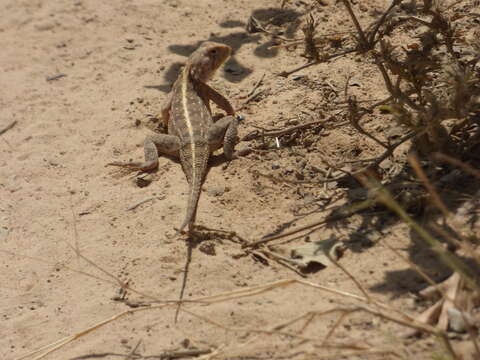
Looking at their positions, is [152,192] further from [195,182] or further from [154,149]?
[154,149]

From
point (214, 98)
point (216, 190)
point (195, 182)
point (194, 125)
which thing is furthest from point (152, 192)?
point (214, 98)

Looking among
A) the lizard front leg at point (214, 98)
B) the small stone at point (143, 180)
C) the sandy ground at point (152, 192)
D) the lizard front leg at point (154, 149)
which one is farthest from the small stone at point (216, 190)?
the lizard front leg at point (214, 98)

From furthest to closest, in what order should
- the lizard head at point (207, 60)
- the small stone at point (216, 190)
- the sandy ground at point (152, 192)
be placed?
the lizard head at point (207, 60), the small stone at point (216, 190), the sandy ground at point (152, 192)

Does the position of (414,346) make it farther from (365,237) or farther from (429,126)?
(429,126)

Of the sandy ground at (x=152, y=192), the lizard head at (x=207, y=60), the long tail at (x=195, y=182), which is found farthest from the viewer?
the lizard head at (x=207, y=60)

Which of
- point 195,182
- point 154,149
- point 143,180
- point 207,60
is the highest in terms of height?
→ point 207,60

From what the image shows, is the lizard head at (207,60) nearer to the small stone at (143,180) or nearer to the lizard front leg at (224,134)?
the lizard front leg at (224,134)
